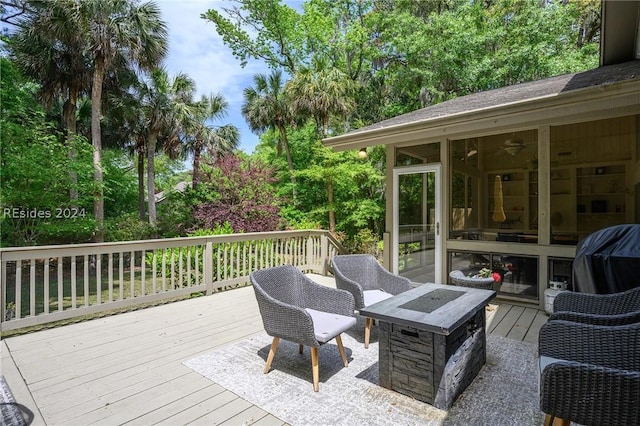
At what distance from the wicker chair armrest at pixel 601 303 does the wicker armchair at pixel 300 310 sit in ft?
5.72

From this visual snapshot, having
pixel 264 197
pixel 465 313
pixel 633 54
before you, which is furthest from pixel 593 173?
pixel 264 197

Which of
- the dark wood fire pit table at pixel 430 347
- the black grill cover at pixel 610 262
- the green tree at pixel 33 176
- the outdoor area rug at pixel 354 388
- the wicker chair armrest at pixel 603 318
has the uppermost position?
the green tree at pixel 33 176

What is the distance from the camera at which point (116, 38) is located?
10.1 m

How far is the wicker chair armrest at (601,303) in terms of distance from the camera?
8.20 feet

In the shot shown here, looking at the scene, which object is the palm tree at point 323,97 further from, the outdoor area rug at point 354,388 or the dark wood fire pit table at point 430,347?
the dark wood fire pit table at point 430,347

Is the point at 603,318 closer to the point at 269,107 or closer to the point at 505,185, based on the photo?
the point at 505,185

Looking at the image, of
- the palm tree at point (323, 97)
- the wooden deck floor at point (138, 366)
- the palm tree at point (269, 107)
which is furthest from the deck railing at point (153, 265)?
the palm tree at point (269, 107)

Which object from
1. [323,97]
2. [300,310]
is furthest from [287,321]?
[323,97]

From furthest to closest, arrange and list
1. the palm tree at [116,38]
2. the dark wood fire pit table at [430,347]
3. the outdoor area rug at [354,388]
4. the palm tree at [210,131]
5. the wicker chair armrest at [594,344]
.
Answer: the palm tree at [210,131] < the palm tree at [116,38] < the dark wood fire pit table at [430,347] < the outdoor area rug at [354,388] < the wicker chair armrest at [594,344]

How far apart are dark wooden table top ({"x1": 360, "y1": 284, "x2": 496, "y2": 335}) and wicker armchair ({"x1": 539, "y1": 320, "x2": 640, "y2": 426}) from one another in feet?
2.00

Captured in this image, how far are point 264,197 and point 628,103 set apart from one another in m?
6.91

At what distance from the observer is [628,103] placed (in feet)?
10.8

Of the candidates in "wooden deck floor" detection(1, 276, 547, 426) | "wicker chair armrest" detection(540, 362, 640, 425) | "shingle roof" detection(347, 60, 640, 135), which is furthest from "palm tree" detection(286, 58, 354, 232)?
"wicker chair armrest" detection(540, 362, 640, 425)

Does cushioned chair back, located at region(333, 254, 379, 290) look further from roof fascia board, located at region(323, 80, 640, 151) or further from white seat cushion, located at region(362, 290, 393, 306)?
roof fascia board, located at region(323, 80, 640, 151)
